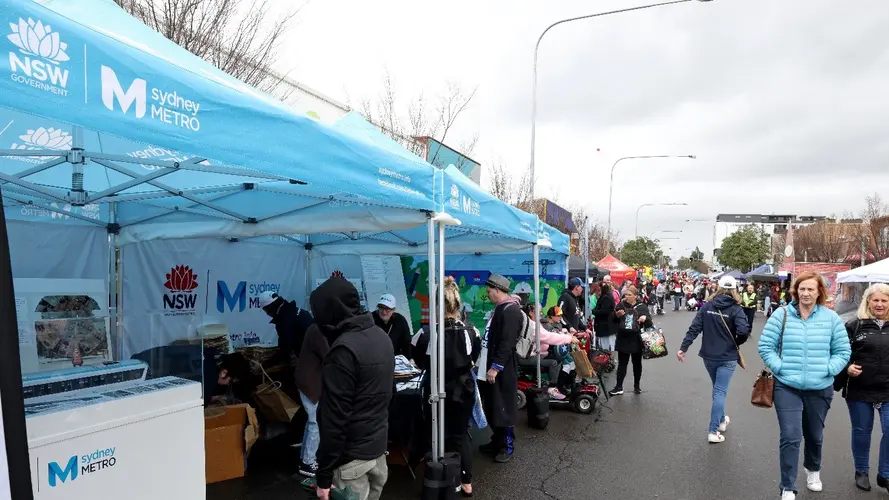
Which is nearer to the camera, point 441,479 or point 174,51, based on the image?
point 174,51

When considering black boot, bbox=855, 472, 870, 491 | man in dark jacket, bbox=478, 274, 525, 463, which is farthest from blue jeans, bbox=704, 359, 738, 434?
man in dark jacket, bbox=478, 274, 525, 463

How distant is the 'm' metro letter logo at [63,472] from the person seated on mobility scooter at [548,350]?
483 cm

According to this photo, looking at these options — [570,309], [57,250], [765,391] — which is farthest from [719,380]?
[57,250]

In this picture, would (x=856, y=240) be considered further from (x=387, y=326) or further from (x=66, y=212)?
(x=66, y=212)

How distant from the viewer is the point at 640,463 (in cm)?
566

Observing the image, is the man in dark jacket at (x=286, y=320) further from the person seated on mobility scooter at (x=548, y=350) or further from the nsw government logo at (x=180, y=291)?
the person seated on mobility scooter at (x=548, y=350)

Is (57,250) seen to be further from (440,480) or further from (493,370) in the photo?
(493,370)

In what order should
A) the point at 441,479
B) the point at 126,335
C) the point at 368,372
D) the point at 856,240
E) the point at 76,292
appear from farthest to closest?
1. the point at 856,240
2. the point at 76,292
3. the point at 441,479
4. the point at 126,335
5. the point at 368,372

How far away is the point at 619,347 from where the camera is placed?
855 cm

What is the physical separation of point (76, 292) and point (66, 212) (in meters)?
0.87

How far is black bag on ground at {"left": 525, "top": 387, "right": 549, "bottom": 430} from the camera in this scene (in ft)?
22.3

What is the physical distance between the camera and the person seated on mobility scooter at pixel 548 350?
6988 millimetres

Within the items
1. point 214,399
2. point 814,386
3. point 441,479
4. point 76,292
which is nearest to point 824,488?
point 814,386

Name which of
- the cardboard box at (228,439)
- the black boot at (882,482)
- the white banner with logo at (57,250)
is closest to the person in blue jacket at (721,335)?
the black boot at (882,482)
